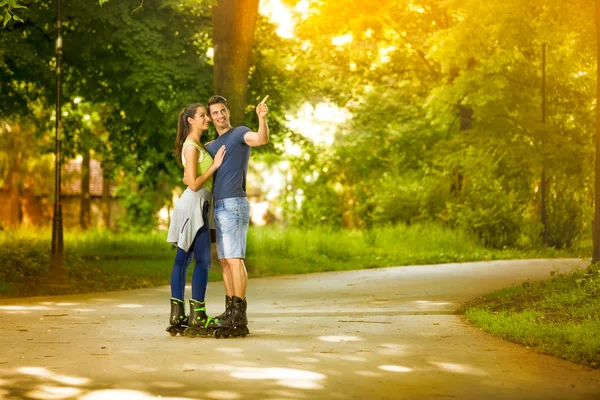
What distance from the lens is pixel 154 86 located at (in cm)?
2058

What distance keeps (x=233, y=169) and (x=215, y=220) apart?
52cm

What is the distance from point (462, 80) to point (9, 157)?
25.3 m

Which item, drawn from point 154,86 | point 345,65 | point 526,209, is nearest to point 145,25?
point 154,86

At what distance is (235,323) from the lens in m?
9.98

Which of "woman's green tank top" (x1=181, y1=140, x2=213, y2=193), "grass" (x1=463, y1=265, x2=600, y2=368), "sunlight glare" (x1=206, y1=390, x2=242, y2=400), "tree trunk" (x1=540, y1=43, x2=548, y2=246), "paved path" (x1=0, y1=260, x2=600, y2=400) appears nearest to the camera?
"sunlight glare" (x1=206, y1=390, x2=242, y2=400)

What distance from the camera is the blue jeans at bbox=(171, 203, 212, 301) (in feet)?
33.2

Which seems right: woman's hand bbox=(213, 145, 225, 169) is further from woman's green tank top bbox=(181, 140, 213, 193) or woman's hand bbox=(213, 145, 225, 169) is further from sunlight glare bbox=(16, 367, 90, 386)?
sunlight glare bbox=(16, 367, 90, 386)

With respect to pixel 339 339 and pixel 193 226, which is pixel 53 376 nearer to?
pixel 193 226

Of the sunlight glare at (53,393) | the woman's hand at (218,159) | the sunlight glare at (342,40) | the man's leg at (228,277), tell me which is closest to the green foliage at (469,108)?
the sunlight glare at (342,40)

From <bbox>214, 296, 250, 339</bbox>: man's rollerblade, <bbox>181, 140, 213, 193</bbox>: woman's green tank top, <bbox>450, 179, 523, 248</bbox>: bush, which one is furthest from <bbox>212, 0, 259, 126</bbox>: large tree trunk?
<bbox>450, 179, 523, 248</bbox>: bush

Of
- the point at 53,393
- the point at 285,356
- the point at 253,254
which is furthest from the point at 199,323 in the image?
the point at 253,254

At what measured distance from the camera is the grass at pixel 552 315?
893cm

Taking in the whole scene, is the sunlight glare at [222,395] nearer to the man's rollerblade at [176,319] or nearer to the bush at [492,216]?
the man's rollerblade at [176,319]

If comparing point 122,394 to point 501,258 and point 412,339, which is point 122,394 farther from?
point 501,258
